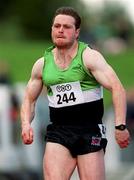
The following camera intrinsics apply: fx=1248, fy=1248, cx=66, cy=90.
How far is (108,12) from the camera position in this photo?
8206 centimetres

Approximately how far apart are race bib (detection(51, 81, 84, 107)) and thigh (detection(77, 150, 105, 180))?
1.71ft

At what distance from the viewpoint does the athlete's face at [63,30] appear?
1161cm

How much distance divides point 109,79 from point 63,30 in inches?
25.0

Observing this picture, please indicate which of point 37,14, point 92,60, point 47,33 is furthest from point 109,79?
point 37,14

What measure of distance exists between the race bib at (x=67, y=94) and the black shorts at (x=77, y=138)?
0.24 m

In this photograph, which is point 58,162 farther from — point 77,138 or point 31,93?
point 31,93

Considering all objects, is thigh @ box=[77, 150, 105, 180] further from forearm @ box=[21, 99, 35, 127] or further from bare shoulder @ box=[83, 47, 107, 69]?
bare shoulder @ box=[83, 47, 107, 69]

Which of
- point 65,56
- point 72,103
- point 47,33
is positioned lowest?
point 47,33

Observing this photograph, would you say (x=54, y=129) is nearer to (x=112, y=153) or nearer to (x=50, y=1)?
(x=112, y=153)

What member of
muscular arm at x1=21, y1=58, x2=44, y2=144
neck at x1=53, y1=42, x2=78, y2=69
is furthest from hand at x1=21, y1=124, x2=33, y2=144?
neck at x1=53, y1=42, x2=78, y2=69

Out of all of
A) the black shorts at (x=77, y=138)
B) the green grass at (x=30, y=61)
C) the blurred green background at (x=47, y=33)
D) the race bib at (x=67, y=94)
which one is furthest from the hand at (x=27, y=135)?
the green grass at (x=30, y=61)

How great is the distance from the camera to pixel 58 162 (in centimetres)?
1163

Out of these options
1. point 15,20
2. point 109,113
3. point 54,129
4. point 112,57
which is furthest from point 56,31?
point 15,20

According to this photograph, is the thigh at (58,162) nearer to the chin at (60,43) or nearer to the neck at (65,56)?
the neck at (65,56)
